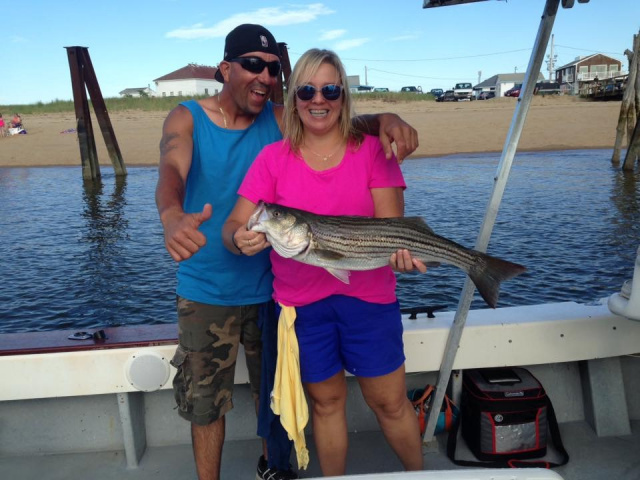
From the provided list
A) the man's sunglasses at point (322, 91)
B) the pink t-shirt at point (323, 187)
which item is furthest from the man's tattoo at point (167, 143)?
the man's sunglasses at point (322, 91)

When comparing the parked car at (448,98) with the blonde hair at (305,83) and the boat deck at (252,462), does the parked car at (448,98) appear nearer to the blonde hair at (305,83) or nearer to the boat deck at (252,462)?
the boat deck at (252,462)

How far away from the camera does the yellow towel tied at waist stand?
3.05m

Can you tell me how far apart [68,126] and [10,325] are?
33.4 meters

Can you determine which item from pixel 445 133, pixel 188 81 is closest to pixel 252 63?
pixel 445 133

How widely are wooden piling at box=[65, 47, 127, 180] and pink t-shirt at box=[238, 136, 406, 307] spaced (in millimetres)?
20353

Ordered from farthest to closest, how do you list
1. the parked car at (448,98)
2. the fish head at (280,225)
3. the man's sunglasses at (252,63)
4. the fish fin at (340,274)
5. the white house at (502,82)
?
the white house at (502,82), the parked car at (448,98), the man's sunglasses at (252,63), the fish fin at (340,274), the fish head at (280,225)

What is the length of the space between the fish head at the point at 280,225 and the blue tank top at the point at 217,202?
20.3 inches

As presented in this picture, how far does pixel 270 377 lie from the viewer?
11.2 feet

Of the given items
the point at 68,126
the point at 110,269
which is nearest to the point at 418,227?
the point at 110,269

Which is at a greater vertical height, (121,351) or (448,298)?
(121,351)

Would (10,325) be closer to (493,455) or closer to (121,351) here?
(121,351)

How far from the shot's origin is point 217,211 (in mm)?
3213

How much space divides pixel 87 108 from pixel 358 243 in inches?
843

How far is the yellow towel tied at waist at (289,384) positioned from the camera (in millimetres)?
3049
